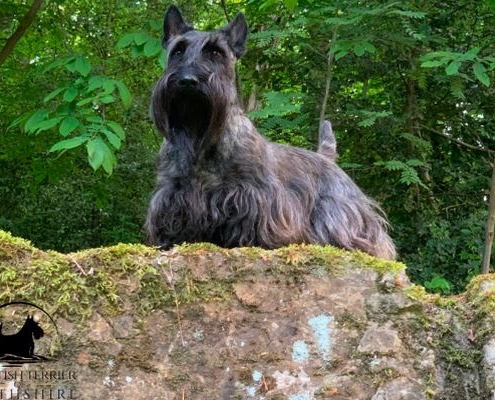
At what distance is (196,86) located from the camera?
4293mm

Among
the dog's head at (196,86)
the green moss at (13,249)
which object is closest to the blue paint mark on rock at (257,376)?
the green moss at (13,249)

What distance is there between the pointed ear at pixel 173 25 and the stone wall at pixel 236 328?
8.42 feet

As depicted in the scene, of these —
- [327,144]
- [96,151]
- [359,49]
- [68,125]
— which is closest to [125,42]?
[68,125]

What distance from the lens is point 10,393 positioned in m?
2.31

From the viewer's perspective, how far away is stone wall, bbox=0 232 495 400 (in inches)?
95.1

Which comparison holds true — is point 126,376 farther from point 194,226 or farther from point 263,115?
point 263,115

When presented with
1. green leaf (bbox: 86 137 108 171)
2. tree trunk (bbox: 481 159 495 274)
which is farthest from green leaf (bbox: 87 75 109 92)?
tree trunk (bbox: 481 159 495 274)

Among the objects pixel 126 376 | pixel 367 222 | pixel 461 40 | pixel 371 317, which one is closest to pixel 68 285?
pixel 126 376

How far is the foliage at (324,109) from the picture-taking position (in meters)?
6.63

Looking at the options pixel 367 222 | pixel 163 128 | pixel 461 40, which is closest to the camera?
pixel 163 128

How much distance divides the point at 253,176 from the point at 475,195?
428 cm

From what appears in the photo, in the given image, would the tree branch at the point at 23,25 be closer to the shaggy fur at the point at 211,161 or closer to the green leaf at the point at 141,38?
the green leaf at the point at 141,38

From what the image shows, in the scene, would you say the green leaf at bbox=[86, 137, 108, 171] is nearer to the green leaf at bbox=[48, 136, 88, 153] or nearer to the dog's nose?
the green leaf at bbox=[48, 136, 88, 153]

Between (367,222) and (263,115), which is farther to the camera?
(263,115)
